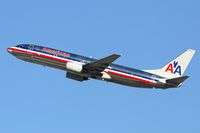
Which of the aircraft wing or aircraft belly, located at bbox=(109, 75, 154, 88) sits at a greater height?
the aircraft wing

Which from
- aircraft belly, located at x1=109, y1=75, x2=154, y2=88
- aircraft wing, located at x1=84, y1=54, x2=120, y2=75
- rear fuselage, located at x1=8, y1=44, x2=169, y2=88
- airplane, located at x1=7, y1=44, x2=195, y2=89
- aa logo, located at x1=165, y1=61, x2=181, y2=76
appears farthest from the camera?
aa logo, located at x1=165, y1=61, x2=181, y2=76

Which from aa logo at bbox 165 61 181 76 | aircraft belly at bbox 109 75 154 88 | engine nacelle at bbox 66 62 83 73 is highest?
aa logo at bbox 165 61 181 76

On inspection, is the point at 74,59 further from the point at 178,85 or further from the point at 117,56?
the point at 178,85

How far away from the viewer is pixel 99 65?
103062 mm

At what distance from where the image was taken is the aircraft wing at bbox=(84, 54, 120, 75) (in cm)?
10162

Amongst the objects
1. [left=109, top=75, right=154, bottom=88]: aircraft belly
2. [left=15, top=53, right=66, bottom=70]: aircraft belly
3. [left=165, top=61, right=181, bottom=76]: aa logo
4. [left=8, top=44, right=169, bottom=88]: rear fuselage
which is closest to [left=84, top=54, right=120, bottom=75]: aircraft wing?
[left=8, top=44, right=169, bottom=88]: rear fuselage

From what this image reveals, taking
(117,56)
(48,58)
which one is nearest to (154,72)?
(117,56)

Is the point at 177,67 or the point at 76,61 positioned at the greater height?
the point at 177,67

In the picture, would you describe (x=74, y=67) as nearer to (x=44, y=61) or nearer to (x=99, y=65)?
(x=99, y=65)

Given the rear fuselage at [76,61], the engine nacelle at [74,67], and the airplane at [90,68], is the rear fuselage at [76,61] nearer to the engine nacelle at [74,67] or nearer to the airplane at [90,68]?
the airplane at [90,68]

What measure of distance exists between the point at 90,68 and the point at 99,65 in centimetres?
193

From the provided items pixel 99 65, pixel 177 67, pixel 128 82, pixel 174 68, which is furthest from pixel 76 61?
pixel 177 67

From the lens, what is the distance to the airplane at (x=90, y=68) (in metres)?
103

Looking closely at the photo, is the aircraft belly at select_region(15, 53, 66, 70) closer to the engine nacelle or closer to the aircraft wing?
the engine nacelle
